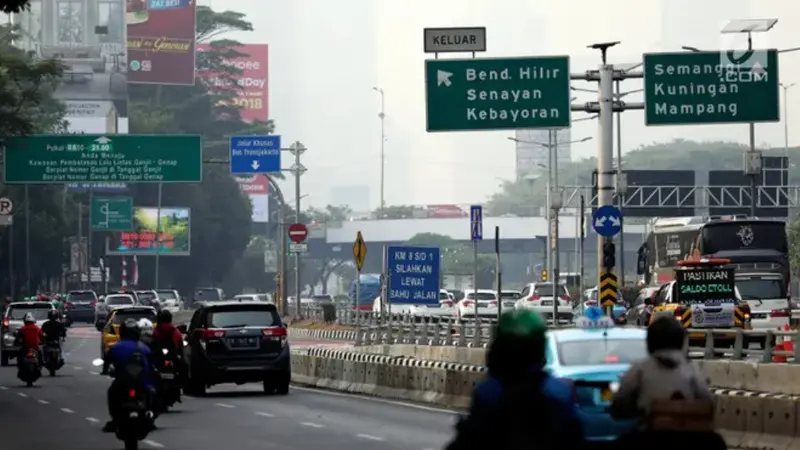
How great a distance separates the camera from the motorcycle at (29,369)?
41.6 metres

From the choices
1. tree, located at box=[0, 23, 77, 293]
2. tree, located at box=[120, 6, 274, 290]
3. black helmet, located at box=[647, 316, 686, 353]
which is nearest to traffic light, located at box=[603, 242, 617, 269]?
black helmet, located at box=[647, 316, 686, 353]

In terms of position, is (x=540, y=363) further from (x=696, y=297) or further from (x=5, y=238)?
(x=5, y=238)

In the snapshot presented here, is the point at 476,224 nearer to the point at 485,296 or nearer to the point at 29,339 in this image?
the point at 29,339

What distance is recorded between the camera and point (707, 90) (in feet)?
133

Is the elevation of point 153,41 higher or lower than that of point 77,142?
higher

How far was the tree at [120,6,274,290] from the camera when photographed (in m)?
146

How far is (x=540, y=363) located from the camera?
8586mm

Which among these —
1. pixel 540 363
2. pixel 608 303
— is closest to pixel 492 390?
pixel 540 363

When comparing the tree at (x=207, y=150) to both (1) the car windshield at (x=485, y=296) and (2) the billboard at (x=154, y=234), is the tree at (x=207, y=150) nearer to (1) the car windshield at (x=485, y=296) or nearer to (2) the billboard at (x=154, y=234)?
(2) the billboard at (x=154, y=234)

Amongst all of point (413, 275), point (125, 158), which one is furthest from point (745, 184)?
point (413, 275)

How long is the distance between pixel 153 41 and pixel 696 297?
130 meters

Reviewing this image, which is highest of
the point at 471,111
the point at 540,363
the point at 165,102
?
the point at 165,102

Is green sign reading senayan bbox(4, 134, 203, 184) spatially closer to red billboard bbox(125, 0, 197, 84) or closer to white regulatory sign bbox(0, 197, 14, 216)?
white regulatory sign bbox(0, 197, 14, 216)

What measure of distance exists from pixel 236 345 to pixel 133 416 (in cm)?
1361
